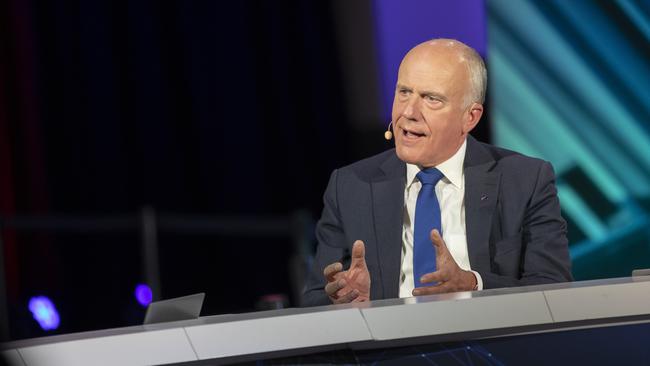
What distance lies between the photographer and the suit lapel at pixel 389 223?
2369mm

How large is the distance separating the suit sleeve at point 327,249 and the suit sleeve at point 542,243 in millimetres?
339

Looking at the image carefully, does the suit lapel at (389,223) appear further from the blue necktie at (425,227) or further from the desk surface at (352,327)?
the desk surface at (352,327)

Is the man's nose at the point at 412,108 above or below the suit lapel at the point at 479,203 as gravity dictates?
above

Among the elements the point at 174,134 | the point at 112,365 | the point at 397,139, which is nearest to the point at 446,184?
the point at 397,139

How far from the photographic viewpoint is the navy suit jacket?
7.61 ft

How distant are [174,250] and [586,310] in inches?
142

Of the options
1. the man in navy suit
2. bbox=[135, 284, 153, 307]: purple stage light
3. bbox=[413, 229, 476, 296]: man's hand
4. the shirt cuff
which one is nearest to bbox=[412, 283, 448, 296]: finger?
bbox=[413, 229, 476, 296]: man's hand

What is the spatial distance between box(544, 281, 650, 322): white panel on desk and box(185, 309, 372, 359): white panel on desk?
287 millimetres

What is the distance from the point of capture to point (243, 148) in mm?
5121

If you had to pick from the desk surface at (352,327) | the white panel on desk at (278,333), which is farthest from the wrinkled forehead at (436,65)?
the white panel on desk at (278,333)

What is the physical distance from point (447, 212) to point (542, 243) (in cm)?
21

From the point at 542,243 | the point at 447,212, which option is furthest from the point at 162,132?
the point at 542,243

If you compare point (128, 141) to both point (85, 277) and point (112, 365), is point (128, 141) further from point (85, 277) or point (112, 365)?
point (112, 365)

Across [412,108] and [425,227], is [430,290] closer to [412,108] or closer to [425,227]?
[425,227]
